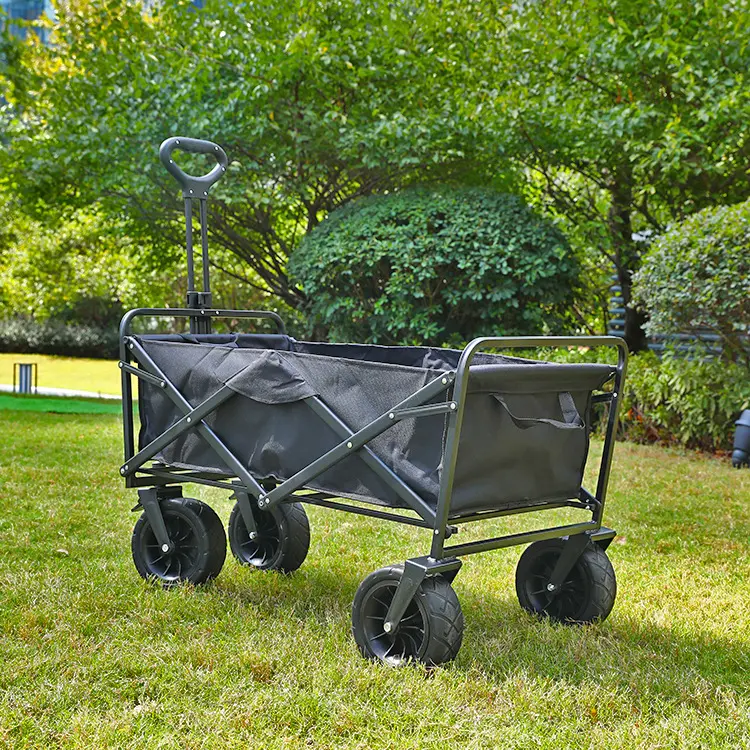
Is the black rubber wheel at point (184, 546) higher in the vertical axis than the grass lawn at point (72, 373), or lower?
higher

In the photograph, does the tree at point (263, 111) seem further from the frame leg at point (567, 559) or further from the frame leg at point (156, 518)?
the frame leg at point (567, 559)

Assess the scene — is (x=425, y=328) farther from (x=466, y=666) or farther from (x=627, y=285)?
(x=466, y=666)

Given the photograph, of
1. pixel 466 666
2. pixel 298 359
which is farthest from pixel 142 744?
pixel 298 359

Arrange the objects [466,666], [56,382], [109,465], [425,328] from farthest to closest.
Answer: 1. [56,382]
2. [425,328]
3. [109,465]
4. [466,666]

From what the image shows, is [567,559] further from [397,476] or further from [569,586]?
[397,476]

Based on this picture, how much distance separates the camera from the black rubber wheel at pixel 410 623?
2773 millimetres

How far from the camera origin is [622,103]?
828 cm

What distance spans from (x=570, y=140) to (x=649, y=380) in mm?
2324

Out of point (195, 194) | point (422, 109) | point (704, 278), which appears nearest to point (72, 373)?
point (422, 109)

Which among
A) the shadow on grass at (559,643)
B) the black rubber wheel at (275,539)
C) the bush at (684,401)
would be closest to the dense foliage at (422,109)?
the bush at (684,401)

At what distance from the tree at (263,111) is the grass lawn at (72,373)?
18.0 feet

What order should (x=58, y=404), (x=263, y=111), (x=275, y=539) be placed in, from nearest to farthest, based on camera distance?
(x=275, y=539)
(x=263, y=111)
(x=58, y=404)

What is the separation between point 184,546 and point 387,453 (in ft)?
3.74

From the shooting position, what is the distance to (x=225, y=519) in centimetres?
498
